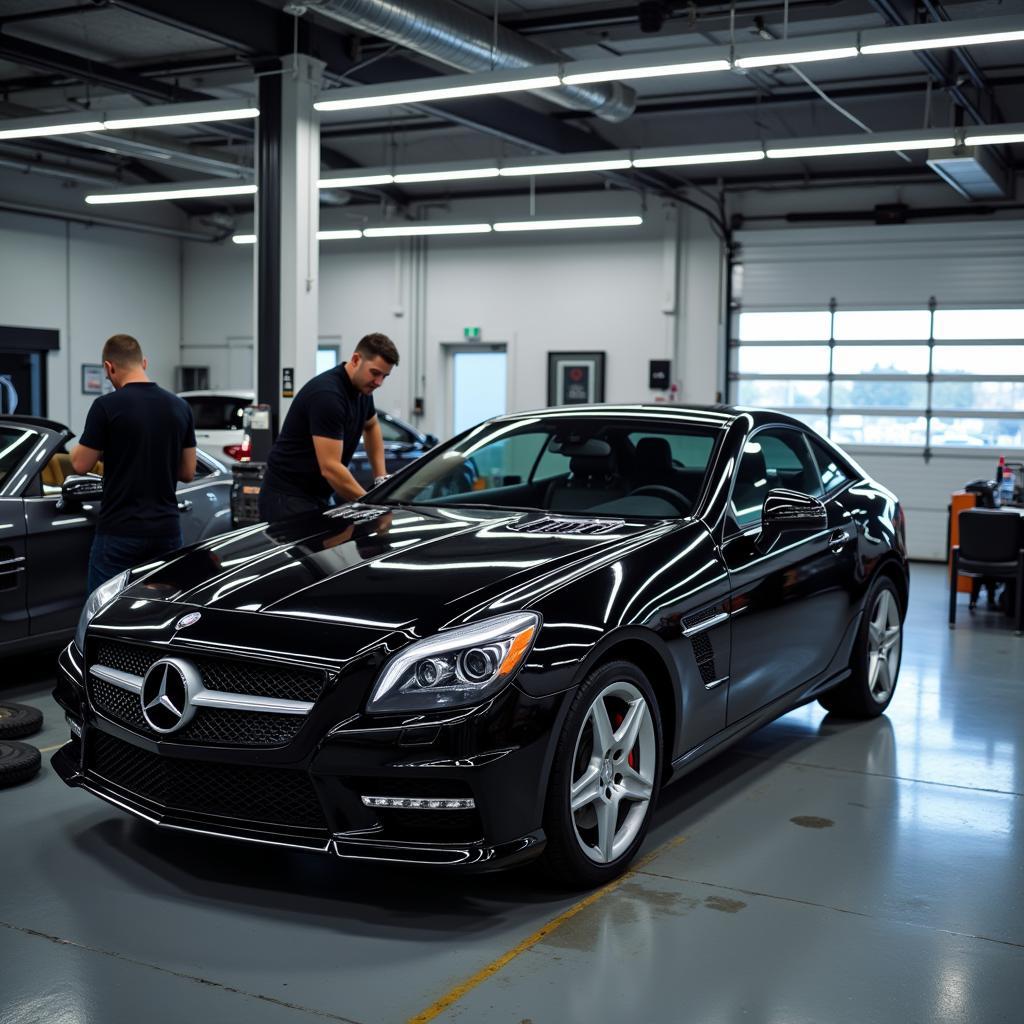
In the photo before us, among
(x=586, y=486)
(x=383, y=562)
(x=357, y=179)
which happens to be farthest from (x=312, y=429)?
(x=357, y=179)

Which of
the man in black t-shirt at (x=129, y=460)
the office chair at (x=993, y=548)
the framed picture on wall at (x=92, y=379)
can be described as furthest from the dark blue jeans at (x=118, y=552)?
A: the framed picture on wall at (x=92, y=379)

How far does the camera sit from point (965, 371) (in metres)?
13.9

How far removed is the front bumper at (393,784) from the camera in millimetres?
2963

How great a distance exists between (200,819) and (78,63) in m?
9.71

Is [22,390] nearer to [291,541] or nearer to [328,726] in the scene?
[291,541]

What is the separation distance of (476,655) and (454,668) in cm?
6

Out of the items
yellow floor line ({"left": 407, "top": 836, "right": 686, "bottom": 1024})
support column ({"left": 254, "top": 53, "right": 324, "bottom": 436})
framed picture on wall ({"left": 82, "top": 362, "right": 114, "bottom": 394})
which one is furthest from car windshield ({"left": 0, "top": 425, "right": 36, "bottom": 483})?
framed picture on wall ({"left": 82, "top": 362, "right": 114, "bottom": 394})

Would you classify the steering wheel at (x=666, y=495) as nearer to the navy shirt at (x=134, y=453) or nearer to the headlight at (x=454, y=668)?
the headlight at (x=454, y=668)

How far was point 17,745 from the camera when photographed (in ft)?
14.8

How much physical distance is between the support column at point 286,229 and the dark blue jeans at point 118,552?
422cm

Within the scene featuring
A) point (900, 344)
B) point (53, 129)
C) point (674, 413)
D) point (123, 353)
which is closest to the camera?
point (674, 413)

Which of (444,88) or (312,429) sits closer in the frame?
(312,429)

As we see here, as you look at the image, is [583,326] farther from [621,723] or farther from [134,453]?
[621,723]

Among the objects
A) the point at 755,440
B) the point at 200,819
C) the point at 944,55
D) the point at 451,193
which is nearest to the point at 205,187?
the point at 451,193
